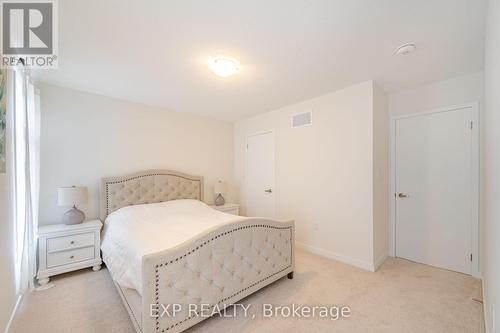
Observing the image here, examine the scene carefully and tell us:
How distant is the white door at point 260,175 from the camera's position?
3900mm

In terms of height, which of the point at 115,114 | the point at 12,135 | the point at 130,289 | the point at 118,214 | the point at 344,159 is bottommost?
the point at 130,289

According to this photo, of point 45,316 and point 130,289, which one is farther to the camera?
point 45,316

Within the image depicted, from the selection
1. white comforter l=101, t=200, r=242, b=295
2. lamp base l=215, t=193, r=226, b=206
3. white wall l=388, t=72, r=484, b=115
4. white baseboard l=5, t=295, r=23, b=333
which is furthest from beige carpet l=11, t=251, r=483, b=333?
white wall l=388, t=72, r=484, b=115

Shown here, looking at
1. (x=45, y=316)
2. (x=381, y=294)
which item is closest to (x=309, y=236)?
(x=381, y=294)

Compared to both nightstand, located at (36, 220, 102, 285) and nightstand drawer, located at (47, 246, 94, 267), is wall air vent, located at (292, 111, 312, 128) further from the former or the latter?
nightstand drawer, located at (47, 246, 94, 267)

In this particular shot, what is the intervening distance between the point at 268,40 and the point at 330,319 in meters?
2.44

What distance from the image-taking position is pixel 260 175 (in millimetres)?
4102

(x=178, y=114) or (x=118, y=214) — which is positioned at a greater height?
(x=178, y=114)

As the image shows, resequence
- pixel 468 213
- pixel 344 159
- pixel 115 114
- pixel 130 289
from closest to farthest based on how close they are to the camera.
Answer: pixel 130 289 < pixel 468 213 < pixel 344 159 < pixel 115 114

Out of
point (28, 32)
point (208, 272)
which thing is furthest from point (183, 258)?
point (28, 32)

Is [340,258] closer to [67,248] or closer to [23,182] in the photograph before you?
[67,248]

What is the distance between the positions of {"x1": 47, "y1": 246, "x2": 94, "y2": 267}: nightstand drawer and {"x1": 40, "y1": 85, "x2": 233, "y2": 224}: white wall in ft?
1.76

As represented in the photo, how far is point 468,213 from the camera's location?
8.11ft

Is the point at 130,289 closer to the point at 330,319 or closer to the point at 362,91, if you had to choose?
the point at 330,319
